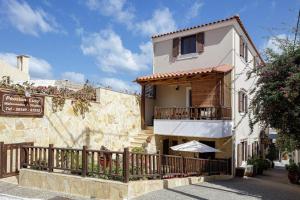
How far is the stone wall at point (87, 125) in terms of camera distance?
11.0 metres

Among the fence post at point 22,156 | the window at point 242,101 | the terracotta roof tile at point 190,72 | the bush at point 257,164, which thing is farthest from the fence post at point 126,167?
the bush at point 257,164

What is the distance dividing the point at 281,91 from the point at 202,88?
20.1ft

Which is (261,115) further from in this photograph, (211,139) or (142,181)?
(142,181)

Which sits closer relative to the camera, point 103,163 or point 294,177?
point 103,163

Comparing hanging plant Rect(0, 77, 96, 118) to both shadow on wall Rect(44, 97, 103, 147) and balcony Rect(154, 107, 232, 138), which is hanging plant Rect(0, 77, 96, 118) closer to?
shadow on wall Rect(44, 97, 103, 147)

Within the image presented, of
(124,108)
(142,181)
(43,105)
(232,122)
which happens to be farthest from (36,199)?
(232,122)

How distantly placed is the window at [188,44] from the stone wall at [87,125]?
178 inches

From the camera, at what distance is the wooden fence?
868 centimetres

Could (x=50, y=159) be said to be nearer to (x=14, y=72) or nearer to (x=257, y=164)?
(x=257, y=164)

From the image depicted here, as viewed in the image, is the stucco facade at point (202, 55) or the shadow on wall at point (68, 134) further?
the stucco facade at point (202, 55)

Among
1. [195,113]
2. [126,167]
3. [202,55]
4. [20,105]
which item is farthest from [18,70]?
[126,167]

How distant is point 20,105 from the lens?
35.6 ft

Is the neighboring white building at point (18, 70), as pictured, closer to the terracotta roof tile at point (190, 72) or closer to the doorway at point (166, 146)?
the terracotta roof tile at point (190, 72)

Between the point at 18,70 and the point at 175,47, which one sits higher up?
the point at 175,47
